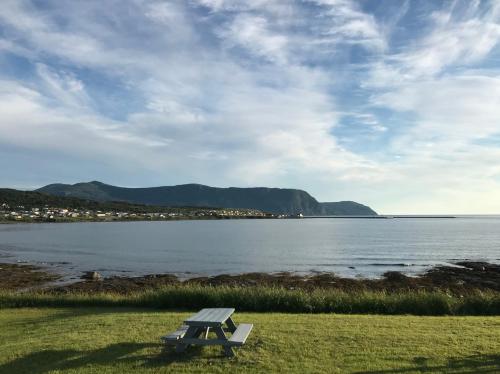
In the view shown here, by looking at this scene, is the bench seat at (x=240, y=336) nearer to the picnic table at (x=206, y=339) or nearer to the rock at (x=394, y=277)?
the picnic table at (x=206, y=339)

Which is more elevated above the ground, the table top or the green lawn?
the table top

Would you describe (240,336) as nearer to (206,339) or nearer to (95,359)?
(206,339)

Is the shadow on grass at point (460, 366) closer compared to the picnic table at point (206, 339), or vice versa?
Result: the shadow on grass at point (460, 366)

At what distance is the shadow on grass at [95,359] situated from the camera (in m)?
8.75

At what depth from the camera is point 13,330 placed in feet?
41.2

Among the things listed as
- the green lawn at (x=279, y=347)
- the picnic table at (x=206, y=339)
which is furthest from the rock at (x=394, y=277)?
the picnic table at (x=206, y=339)

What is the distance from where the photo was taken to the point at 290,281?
111 ft

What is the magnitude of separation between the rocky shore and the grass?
36.9ft

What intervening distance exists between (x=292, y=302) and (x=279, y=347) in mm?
6529

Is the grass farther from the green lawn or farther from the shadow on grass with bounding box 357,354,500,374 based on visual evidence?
the shadow on grass with bounding box 357,354,500,374

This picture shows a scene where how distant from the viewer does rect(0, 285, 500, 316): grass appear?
15.7m

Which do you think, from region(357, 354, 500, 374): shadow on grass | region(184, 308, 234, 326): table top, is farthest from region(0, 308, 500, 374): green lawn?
region(184, 308, 234, 326): table top

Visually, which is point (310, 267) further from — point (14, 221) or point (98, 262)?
point (14, 221)

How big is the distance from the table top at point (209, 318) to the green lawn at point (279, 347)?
74 centimetres
